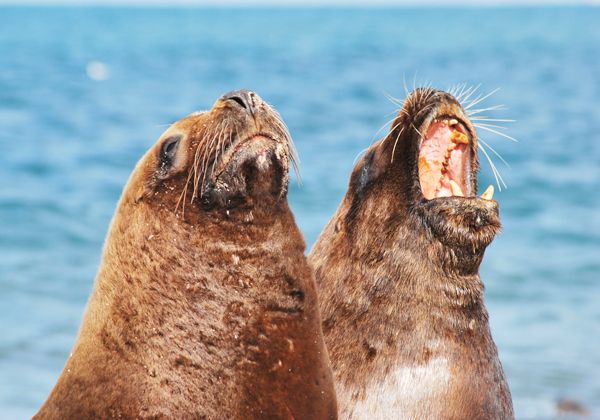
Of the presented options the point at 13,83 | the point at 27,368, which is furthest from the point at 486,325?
the point at 13,83

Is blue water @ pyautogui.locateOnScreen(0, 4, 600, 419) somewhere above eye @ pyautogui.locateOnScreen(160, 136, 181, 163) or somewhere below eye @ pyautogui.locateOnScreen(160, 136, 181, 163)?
above

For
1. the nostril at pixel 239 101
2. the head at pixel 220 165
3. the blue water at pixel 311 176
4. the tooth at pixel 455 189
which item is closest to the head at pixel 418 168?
the tooth at pixel 455 189

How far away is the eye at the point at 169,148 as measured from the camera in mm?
4840

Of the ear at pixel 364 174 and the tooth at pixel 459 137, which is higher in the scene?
the tooth at pixel 459 137

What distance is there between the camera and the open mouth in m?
5.59

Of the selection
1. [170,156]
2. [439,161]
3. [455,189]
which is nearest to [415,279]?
[455,189]

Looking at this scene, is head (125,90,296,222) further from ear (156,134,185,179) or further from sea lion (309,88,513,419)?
sea lion (309,88,513,419)

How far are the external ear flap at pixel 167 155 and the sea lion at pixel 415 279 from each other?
47.7 inches

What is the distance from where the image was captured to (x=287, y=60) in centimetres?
5009

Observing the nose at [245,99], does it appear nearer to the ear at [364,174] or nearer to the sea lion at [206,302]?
the sea lion at [206,302]

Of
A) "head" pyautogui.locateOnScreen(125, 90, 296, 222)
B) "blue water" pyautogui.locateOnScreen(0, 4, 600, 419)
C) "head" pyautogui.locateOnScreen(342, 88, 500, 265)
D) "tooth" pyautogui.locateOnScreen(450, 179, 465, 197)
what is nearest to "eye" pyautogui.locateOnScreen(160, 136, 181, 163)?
"head" pyautogui.locateOnScreen(125, 90, 296, 222)

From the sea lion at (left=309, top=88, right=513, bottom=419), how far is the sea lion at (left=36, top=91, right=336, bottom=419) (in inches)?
25.2

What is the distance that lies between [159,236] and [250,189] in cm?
43

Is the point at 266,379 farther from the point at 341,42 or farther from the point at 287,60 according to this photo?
the point at 341,42
